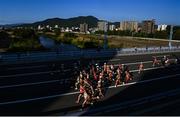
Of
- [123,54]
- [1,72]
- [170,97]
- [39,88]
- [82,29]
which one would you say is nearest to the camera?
[170,97]

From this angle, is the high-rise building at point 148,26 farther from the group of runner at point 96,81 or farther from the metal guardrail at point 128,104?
the metal guardrail at point 128,104

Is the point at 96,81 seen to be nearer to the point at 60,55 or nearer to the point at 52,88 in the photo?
the point at 52,88

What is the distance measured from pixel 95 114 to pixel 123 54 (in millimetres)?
28357

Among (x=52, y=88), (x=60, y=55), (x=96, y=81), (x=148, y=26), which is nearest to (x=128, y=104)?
(x=96, y=81)

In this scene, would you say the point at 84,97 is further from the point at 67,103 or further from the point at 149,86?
the point at 149,86

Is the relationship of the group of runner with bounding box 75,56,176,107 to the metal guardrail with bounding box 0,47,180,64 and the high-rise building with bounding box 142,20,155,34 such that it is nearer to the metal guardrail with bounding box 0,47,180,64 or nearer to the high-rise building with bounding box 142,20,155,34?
the metal guardrail with bounding box 0,47,180,64

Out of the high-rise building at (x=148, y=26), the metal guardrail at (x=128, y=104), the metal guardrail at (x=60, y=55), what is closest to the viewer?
the metal guardrail at (x=128, y=104)

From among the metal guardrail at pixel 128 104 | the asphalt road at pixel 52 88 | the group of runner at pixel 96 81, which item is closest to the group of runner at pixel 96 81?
the group of runner at pixel 96 81

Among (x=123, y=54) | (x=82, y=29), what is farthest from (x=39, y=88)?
(x=82, y=29)

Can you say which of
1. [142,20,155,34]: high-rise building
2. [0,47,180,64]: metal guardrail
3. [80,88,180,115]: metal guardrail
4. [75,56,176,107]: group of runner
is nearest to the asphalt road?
[75,56,176,107]: group of runner

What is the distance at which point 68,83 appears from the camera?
74.6ft

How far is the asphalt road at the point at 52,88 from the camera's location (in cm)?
1633

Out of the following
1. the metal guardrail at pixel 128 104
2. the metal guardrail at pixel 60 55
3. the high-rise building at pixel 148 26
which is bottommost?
the high-rise building at pixel 148 26

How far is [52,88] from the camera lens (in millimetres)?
21062
